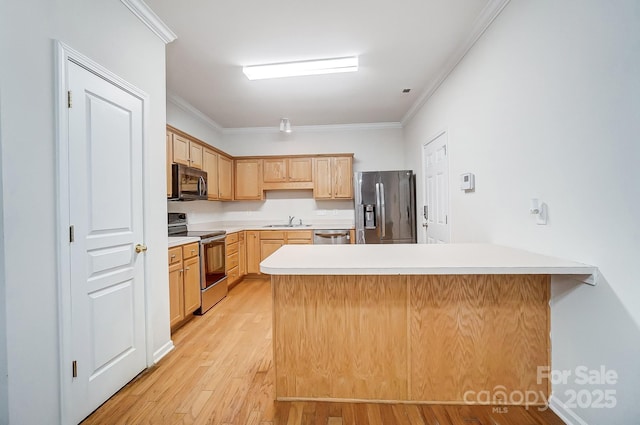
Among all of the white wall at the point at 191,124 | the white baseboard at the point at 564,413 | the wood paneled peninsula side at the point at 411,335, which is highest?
the white wall at the point at 191,124

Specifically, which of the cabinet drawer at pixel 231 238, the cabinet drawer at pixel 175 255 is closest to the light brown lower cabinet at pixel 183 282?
the cabinet drawer at pixel 175 255

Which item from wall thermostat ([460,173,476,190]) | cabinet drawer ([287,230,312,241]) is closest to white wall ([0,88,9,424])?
wall thermostat ([460,173,476,190])

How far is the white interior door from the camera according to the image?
9.90 ft

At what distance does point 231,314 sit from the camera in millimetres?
3045

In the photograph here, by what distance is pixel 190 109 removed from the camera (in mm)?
3887

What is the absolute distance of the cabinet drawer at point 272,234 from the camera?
4.48 metres

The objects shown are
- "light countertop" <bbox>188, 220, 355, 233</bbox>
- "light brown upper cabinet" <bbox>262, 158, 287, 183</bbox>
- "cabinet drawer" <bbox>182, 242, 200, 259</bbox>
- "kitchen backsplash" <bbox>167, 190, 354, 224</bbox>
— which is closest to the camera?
→ "cabinet drawer" <bbox>182, 242, 200, 259</bbox>

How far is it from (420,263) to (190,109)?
3825 millimetres

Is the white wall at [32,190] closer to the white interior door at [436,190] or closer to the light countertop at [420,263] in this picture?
the light countertop at [420,263]

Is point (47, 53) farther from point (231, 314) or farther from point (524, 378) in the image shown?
point (524, 378)

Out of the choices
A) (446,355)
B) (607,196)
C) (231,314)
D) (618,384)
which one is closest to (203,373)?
(231,314)

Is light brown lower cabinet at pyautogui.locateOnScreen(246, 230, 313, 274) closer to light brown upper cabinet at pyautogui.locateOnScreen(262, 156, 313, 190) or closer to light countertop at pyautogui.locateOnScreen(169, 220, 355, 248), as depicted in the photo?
light countertop at pyautogui.locateOnScreen(169, 220, 355, 248)

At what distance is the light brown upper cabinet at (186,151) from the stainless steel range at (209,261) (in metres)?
0.69

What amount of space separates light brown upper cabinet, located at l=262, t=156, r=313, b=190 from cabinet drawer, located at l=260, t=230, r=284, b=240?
0.83 m
